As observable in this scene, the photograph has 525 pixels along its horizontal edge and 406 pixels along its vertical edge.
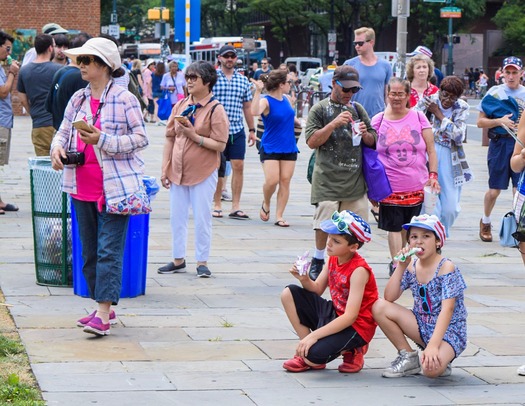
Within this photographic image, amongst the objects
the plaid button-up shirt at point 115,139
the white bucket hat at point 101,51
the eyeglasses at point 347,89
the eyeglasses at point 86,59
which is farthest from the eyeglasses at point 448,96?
the eyeglasses at point 86,59

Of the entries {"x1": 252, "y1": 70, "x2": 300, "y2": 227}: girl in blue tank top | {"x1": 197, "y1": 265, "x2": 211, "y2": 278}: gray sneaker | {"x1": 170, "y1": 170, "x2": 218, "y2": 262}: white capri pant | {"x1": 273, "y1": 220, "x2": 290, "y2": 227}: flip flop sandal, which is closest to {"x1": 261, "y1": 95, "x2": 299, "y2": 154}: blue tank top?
{"x1": 252, "y1": 70, "x2": 300, "y2": 227}: girl in blue tank top

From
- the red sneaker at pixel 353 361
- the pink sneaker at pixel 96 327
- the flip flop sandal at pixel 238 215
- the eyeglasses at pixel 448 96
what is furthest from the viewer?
the flip flop sandal at pixel 238 215

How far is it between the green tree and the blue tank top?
61399mm

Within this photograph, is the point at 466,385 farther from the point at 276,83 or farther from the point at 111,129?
the point at 276,83

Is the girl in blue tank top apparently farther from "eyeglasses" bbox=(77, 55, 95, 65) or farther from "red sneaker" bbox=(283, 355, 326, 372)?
"red sneaker" bbox=(283, 355, 326, 372)

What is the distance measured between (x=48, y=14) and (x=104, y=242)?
3189cm

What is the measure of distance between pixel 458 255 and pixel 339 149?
8.56 ft

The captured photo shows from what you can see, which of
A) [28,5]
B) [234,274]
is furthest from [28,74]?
[28,5]

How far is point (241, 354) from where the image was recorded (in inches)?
272

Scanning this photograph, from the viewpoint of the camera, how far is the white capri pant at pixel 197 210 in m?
9.42

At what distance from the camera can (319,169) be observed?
9289mm

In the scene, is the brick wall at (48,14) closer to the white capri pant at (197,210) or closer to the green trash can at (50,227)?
the white capri pant at (197,210)

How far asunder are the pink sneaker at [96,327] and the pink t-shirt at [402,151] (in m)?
3.10

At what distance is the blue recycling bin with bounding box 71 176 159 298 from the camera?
27.7 ft
